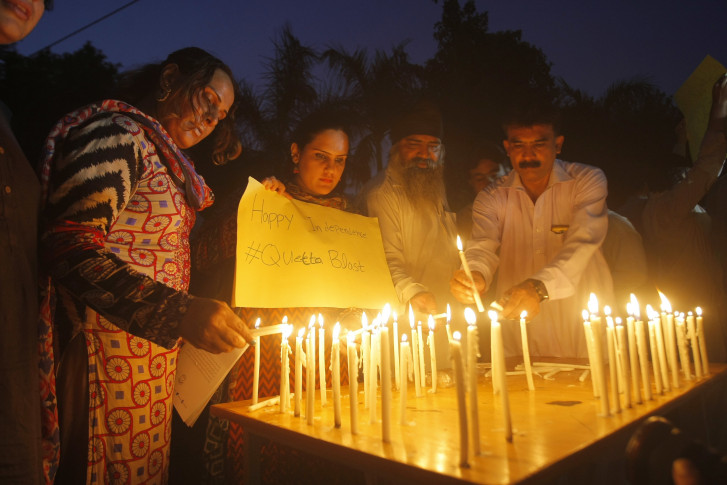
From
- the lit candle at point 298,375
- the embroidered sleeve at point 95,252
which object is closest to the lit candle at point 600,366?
the lit candle at point 298,375

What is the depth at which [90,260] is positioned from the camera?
1669 mm

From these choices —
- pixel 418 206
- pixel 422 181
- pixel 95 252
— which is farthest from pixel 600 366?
pixel 422 181

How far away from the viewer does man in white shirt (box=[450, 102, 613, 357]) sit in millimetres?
3980

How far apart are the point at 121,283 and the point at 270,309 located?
1.45 meters

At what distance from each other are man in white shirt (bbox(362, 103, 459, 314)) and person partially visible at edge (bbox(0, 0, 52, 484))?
9.20 ft

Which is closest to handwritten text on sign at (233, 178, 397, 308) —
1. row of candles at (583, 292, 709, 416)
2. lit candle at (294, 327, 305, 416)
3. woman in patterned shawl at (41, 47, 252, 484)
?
woman in patterned shawl at (41, 47, 252, 484)

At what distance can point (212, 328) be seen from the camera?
1712mm

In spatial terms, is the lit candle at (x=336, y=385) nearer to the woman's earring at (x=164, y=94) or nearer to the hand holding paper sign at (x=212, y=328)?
the hand holding paper sign at (x=212, y=328)

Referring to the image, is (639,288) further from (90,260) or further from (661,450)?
(90,260)

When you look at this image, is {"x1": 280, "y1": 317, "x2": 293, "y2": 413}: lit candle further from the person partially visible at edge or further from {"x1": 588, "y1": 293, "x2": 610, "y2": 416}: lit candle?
{"x1": 588, "y1": 293, "x2": 610, "y2": 416}: lit candle

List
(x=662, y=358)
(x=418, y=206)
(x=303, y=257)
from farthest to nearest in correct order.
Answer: (x=418, y=206), (x=303, y=257), (x=662, y=358)

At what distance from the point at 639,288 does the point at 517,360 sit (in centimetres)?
215

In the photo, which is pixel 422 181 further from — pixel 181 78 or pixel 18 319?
pixel 18 319

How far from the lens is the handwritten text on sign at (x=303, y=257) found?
2.67 m
